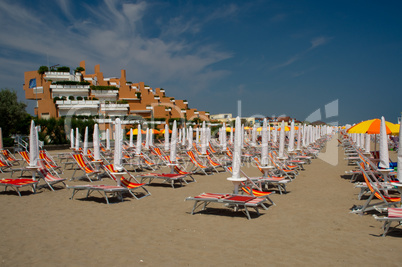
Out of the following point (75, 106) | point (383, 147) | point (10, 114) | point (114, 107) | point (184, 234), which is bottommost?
point (184, 234)

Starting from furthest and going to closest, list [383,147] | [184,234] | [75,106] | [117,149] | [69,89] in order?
[69,89], [75,106], [117,149], [383,147], [184,234]

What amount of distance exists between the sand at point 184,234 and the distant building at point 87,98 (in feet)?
93.2

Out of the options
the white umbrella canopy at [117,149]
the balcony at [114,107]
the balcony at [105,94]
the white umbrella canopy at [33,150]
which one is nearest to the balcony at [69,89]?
the balcony at [105,94]

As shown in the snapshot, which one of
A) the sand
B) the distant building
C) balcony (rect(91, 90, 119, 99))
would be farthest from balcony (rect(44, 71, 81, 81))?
the sand

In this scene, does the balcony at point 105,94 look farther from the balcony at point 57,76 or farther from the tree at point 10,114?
the tree at point 10,114

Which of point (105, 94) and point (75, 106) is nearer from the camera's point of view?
point (75, 106)

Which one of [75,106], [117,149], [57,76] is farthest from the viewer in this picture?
[57,76]

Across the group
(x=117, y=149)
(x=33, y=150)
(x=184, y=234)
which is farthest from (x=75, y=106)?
(x=184, y=234)

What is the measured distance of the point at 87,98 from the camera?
117 ft

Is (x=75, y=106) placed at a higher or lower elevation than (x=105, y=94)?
lower

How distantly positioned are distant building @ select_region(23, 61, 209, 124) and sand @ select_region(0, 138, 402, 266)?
28403mm

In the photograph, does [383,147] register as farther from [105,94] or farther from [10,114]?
[105,94]

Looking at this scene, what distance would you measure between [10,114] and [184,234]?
85.2 feet

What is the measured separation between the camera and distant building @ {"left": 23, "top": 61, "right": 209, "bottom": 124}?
34.3 meters
